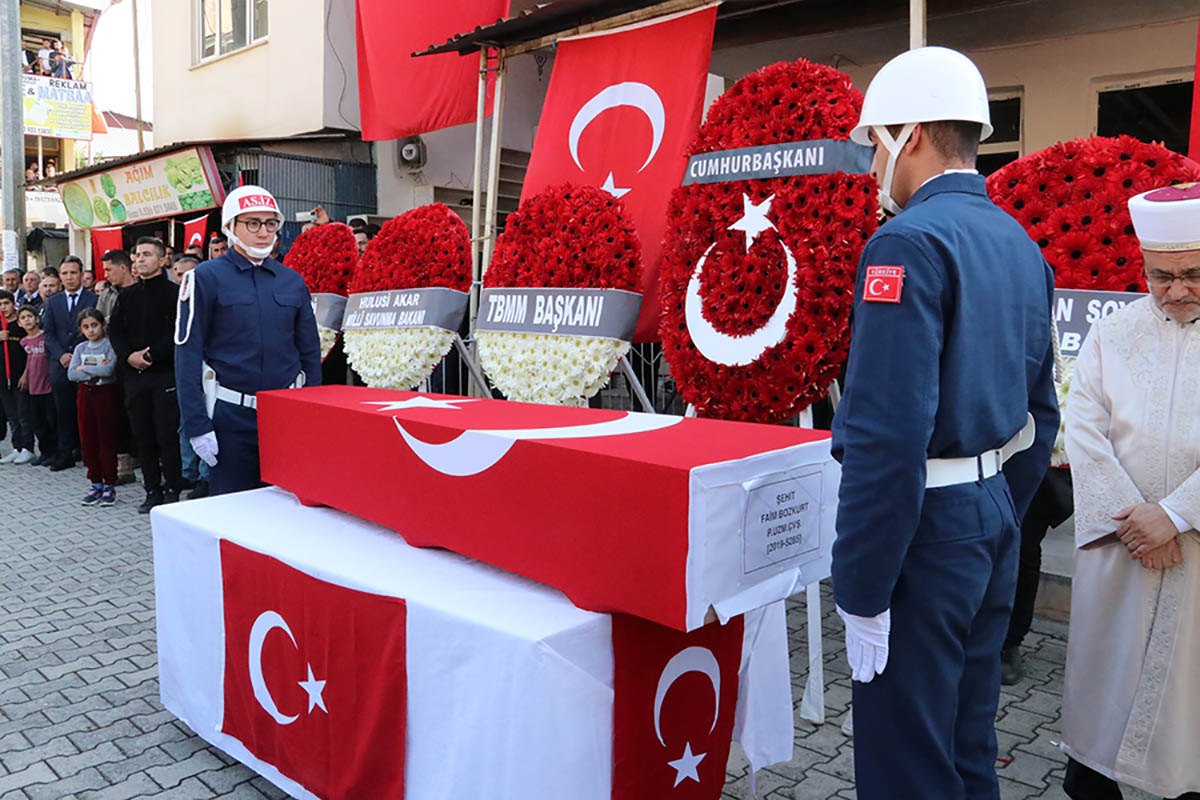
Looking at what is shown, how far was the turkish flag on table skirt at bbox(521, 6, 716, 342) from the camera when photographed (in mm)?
4621

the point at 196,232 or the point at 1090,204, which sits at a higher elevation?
the point at 196,232

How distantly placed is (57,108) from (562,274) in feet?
55.1

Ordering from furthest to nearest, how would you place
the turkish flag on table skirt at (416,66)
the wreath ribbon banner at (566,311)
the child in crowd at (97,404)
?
the turkish flag on table skirt at (416,66) < the child in crowd at (97,404) < the wreath ribbon banner at (566,311)

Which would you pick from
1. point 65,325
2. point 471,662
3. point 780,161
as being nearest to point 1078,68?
point 780,161

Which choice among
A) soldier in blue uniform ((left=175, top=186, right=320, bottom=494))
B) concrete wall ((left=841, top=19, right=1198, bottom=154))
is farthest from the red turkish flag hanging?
concrete wall ((left=841, top=19, right=1198, bottom=154))

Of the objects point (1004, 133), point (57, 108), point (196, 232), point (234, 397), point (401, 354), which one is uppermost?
point (57, 108)

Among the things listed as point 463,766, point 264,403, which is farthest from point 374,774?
point 264,403

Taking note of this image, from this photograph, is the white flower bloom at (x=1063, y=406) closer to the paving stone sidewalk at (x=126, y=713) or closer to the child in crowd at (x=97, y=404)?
the paving stone sidewalk at (x=126, y=713)

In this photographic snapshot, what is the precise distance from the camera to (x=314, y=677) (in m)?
2.60

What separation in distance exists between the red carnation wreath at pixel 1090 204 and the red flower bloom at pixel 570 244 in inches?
66.7

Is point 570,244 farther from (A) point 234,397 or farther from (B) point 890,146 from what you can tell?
(B) point 890,146

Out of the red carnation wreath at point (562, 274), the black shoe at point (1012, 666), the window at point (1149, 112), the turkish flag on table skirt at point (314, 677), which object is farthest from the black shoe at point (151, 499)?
the window at point (1149, 112)

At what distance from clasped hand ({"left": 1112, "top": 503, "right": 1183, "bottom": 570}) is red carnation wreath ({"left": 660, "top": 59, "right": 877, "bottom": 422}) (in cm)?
114

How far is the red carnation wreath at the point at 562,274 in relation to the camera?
4246 millimetres
